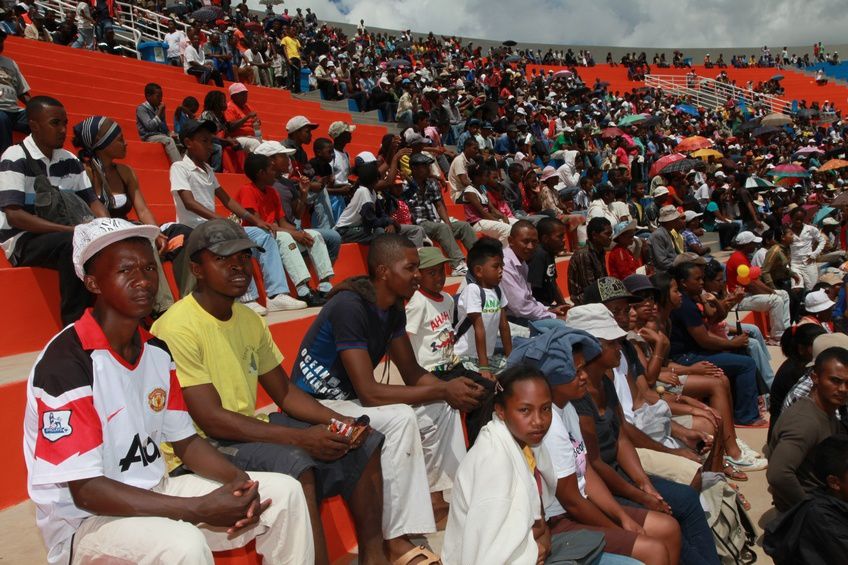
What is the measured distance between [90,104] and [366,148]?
4.12 m

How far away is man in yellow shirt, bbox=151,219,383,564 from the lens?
236 centimetres

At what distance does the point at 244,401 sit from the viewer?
254cm

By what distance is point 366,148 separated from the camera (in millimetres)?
10242

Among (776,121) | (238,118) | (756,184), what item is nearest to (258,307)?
(238,118)

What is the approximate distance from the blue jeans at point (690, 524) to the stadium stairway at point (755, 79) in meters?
30.7

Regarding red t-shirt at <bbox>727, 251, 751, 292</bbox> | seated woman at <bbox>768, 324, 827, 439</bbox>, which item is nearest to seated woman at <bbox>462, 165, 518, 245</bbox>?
red t-shirt at <bbox>727, 251, 751, 292</bbox>

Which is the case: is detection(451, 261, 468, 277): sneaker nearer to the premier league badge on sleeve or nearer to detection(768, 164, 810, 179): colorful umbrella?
the premier league badge on sleeve

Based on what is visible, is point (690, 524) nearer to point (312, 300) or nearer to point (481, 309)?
point (481, 309)

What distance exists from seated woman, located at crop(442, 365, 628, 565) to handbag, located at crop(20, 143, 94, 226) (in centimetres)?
259

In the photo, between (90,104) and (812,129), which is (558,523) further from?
(812,129)

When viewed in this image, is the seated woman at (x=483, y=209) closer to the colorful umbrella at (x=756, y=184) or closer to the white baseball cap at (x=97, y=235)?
the white baseball cap at (x=97, y=235)

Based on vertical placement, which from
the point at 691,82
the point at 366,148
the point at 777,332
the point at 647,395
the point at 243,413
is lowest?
the point at 777,332

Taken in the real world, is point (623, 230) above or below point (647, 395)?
above

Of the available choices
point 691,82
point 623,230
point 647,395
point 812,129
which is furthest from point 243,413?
point 691,82
